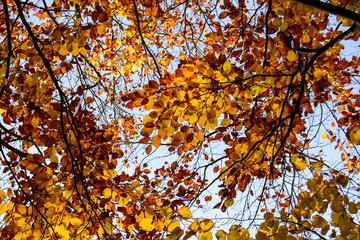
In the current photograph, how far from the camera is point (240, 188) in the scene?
355cm

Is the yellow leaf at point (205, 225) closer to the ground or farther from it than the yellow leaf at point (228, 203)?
closer to the ground

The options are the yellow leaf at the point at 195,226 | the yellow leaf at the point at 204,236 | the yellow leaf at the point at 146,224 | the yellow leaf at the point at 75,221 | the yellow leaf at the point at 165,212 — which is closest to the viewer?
the yellow leaf at the point at 204,236

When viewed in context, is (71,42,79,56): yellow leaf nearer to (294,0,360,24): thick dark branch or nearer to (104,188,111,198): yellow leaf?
(104,188,111,198): yellow leaf

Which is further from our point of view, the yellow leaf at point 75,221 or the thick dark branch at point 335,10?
the yellow leaf at point 75,221

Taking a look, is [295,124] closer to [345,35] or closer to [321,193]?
[321,193]

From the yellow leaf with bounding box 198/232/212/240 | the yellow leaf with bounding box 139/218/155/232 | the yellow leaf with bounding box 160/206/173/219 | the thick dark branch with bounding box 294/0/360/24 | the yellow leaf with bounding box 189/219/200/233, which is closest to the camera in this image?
the thick dark branch with bounding box 294/0/360/24

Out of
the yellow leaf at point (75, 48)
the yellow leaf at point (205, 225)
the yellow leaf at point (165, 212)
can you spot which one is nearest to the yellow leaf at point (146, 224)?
the yellow leaf at point (165, 212)

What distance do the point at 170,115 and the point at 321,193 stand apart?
1.68 metres

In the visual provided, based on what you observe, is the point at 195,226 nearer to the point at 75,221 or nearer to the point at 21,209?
the point at 75,221

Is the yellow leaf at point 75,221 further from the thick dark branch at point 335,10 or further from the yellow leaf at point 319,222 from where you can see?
the thick dark branch at point 335,10

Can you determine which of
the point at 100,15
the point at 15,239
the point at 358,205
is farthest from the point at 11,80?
the point at 358,205

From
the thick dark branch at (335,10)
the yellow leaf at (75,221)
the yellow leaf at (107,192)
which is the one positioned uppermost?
the thick dark branch at (335,10)

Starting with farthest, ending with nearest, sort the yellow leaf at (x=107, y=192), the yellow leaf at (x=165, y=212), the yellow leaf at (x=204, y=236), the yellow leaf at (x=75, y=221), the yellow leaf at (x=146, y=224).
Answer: the yellow leaf at (x=107, y=192) → the yellow leaf at (x=75, y=221) → the yellow leaf at (x=165, y=212) → the yellow leaf at (x=146, y=224) → the yellow leaf at (x=204, y=236)

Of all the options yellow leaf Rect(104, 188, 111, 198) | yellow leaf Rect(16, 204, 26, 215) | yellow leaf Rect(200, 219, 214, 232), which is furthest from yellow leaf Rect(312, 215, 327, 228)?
yellow leaf Rect(16, 204, 26, 215)
